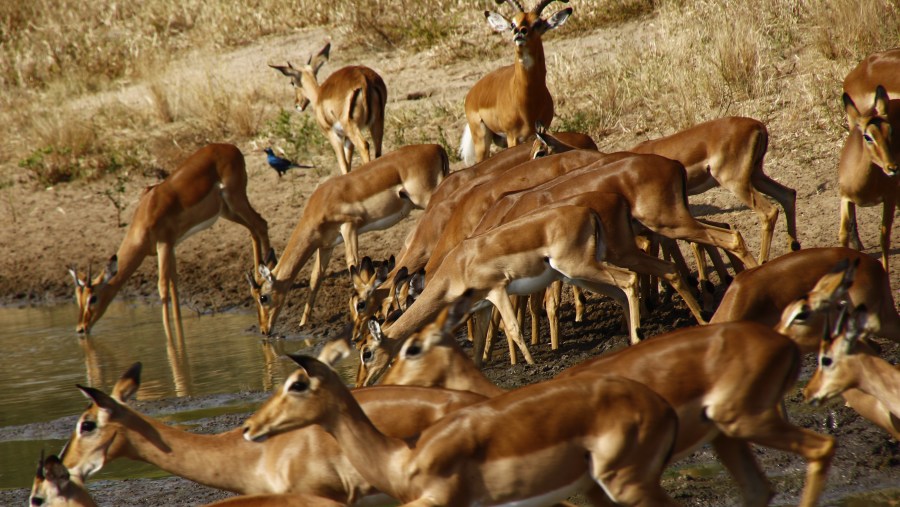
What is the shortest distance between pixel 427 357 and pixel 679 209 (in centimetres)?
278

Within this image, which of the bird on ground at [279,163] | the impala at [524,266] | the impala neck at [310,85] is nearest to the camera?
the impala at [524,266]

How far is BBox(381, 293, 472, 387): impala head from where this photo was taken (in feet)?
19.0

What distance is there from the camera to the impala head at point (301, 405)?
15.0 ft

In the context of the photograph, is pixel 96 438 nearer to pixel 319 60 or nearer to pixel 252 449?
pixel 252 449

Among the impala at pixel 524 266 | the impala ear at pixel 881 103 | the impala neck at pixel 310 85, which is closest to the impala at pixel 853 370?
the impala at pixel 524 266

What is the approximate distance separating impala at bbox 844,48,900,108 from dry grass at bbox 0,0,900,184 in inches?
23.3

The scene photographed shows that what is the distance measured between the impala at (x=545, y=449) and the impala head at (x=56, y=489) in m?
1.08

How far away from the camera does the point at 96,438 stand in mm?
5078

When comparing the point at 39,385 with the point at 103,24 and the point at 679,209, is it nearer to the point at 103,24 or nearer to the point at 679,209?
the point at 679,209

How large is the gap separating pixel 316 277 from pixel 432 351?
504 cm

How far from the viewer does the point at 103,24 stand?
2209cm

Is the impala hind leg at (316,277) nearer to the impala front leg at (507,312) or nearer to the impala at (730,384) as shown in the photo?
the impala front leg at (507,312)

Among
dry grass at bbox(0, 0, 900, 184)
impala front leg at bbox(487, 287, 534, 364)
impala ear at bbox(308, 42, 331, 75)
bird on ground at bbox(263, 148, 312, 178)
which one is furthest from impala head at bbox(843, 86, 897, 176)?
impala ear at bbox(308, 42, 331, 75)

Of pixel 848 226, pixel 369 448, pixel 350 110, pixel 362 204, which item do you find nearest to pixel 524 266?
pixel 848 226
